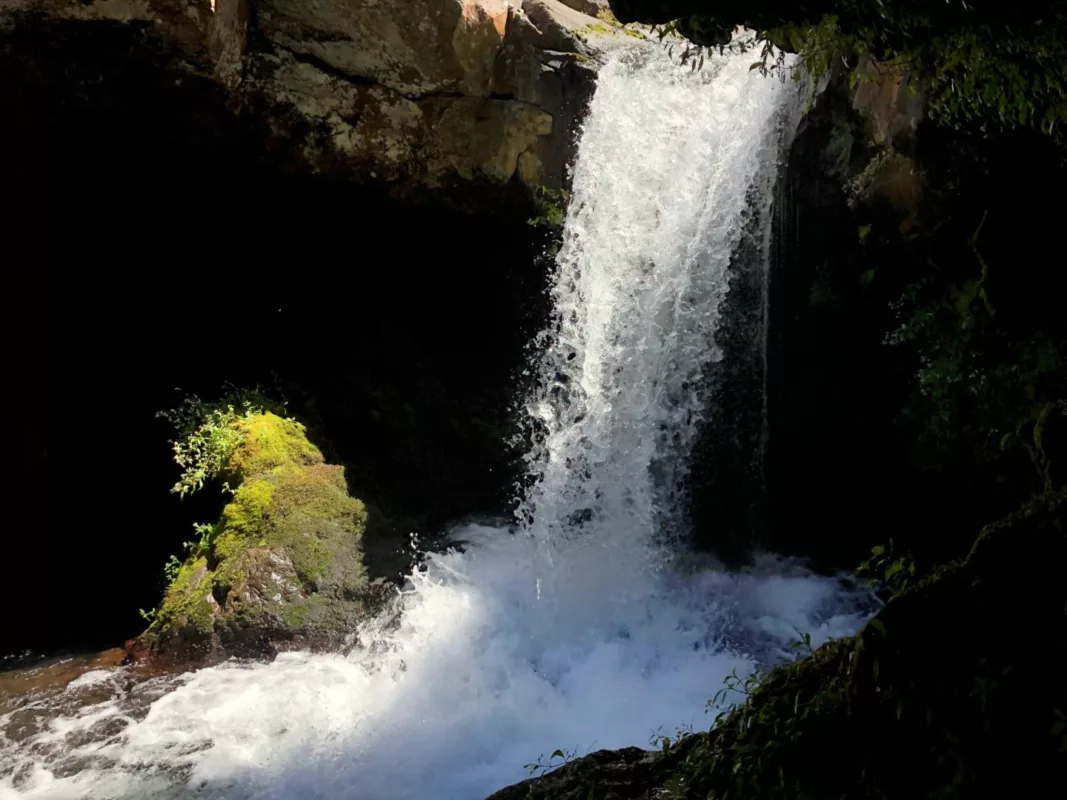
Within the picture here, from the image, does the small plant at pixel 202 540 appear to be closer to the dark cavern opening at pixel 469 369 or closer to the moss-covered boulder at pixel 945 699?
the dark cavern opening at pixel 469 369

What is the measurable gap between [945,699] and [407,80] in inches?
287

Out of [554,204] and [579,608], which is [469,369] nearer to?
[554,204]

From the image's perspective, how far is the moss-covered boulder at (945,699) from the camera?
1.68 meters

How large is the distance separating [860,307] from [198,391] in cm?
642

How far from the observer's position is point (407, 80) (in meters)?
7.52

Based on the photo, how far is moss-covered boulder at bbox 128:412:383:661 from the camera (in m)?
5.60

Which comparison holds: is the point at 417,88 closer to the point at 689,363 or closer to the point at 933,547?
the point at 689,363

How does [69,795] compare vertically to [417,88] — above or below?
below

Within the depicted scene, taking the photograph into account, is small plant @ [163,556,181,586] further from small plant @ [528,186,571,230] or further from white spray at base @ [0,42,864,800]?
small plant @ [528,186,571,230]

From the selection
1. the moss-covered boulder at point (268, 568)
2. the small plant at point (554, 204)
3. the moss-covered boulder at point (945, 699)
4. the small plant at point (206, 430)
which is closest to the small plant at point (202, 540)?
the moss-covered boulder at point (268, 568)

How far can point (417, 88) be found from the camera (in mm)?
7582

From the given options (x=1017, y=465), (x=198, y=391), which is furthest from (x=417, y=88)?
(x=1017, y=465)

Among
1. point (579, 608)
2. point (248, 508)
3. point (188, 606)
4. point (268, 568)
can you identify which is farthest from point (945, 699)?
point (248, 508)

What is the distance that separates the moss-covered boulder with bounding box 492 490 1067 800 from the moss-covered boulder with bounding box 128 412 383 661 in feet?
A: 13.8
